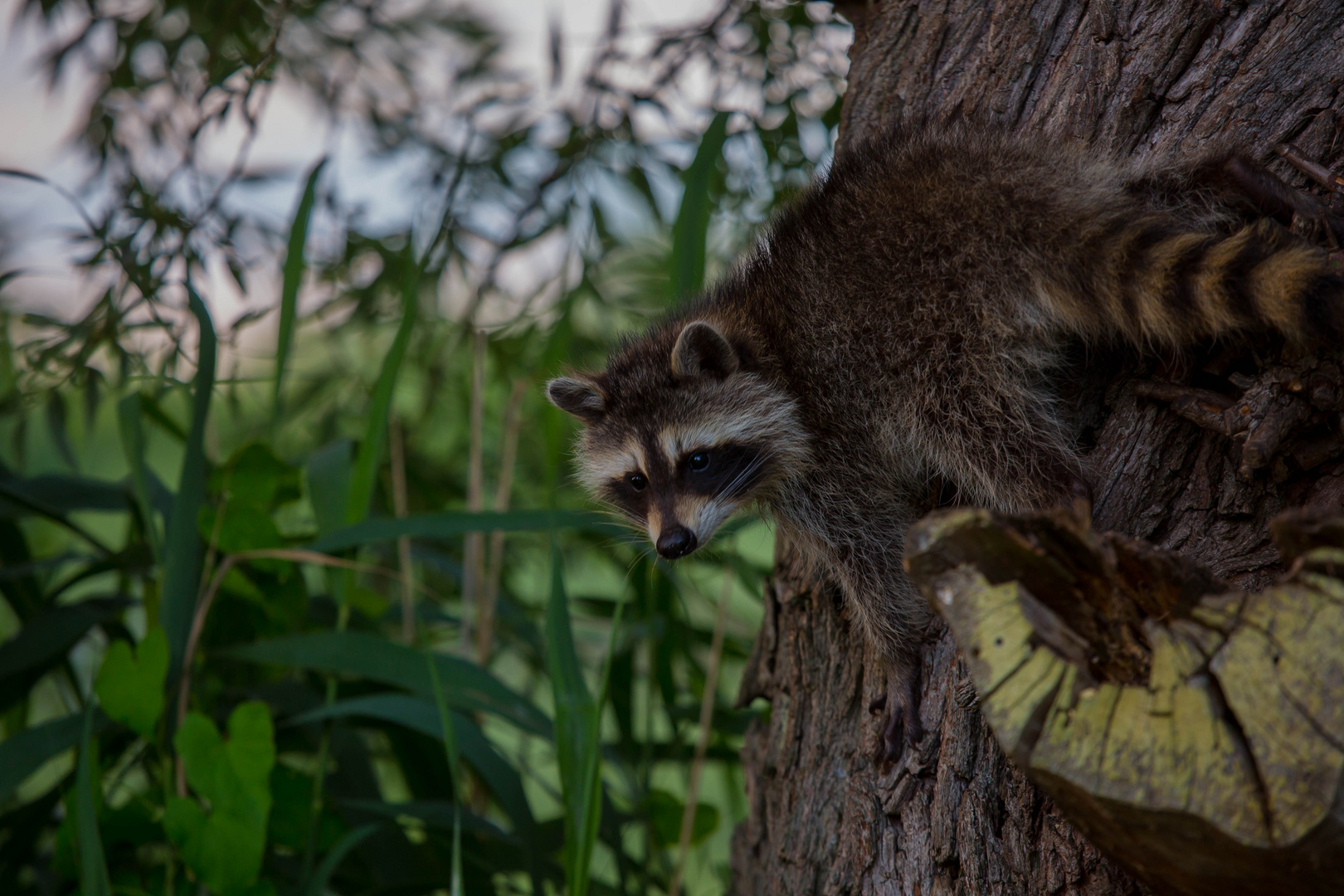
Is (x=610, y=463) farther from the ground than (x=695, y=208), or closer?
closer

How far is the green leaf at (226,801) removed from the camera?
7.30 feet

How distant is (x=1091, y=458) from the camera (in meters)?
2.04

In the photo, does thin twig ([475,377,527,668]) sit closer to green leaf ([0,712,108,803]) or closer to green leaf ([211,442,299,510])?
green leaf ([211,442,299,510])

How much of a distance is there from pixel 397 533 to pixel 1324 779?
1919mm

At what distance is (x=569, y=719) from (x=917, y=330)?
1127 millimetres

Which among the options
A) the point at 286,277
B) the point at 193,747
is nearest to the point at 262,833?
the point at 193,747

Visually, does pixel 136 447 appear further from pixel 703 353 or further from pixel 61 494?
pixel 703 353

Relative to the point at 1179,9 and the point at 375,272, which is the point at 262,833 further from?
the point at 1179,9

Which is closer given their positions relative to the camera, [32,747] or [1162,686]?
[1162,686]

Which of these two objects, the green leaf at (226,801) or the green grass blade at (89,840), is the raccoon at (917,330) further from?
the green grass blade at (89,840)

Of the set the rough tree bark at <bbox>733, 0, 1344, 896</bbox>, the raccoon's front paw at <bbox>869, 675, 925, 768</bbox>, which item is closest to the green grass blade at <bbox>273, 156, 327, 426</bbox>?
the rough tree bark at <bbox>733, 0, 1344, 896</bbox>

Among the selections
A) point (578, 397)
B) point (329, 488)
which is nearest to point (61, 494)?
point (329, 488)

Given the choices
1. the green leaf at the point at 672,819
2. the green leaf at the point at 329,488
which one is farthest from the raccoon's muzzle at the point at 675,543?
the green leaf at the point at 672,819

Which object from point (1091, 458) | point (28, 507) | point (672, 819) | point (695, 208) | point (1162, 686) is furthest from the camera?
point (672, 819)
